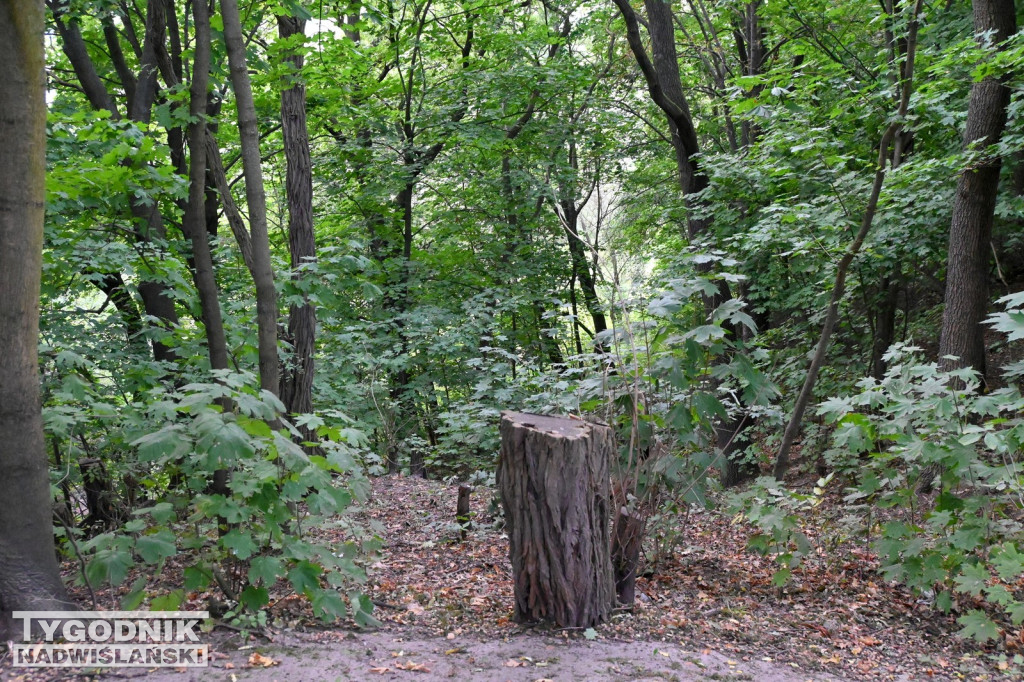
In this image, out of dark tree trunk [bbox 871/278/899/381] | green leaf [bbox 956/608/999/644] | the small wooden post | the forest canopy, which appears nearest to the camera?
green leaf [bbox 956/608/999/644]

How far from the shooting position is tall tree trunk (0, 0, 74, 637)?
11.0 ft

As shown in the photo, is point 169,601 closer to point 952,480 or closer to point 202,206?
point 202,206

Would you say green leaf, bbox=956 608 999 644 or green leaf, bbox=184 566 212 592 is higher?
green leaf, bbox=184 566 212 592

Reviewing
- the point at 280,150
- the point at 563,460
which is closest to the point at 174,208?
the point at 280,150

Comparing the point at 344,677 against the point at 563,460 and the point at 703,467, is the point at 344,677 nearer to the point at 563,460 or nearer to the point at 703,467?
the point at 563,460

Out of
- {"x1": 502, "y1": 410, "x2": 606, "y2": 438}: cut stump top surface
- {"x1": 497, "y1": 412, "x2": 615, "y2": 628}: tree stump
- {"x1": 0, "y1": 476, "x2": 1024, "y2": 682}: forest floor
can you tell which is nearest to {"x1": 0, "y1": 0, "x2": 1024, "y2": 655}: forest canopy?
{"x1": 0, "y1": 476, "x2": 1024, "y2": 682}: forest floor

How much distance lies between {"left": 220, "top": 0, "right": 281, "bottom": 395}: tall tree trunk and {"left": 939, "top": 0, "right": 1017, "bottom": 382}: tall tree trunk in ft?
20.1

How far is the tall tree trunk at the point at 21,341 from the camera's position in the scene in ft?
11.0

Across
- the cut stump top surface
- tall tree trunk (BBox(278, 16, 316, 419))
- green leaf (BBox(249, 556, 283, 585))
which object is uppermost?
tall tree trunk (BBox(278, 16, 316, 419))


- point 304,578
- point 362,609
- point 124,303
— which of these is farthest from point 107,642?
point 124,303

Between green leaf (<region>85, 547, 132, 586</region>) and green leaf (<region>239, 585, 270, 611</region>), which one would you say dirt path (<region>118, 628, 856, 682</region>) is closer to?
green leaf (<region>239, 585, 270, 611</region>)

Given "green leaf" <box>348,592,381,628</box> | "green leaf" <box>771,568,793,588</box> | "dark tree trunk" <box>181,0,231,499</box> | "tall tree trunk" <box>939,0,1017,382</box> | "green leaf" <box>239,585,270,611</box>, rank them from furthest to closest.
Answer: "tall tree trunk" <box>939,0,1017,382</box> → "dark tree trunk" <box>181,0,231,499</box> → "green leaf" <box>771,568,793,588</box> → "green leaf" <box>348,592,381,628</box> → "green leaf" <box>239,585,270,611</box>

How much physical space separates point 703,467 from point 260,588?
2.91m

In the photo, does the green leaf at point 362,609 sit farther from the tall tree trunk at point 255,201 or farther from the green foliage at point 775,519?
the green foliage at point 775,519
